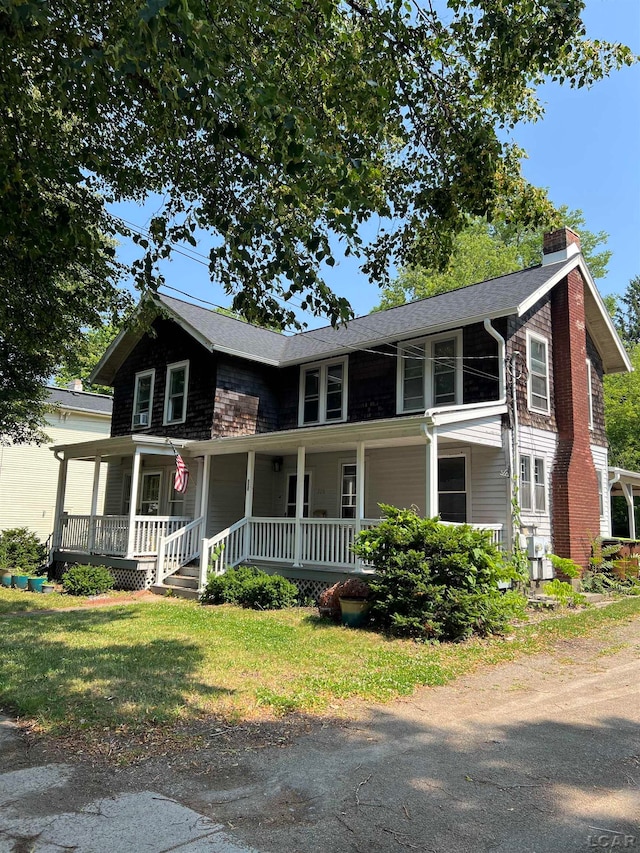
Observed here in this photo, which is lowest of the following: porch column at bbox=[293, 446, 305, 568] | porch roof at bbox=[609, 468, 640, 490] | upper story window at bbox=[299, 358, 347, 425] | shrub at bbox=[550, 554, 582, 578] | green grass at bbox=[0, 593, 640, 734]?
green grass at bbox=[0, 593, 640, 734]

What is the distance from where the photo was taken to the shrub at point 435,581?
905 cm

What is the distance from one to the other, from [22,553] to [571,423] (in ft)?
48.8

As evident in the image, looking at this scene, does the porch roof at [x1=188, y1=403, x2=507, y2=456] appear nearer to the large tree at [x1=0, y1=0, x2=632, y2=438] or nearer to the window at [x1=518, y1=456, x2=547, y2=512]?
the window at [x1=518, y1=456, x2=547, y2=512]

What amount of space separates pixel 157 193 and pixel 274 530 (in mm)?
7967

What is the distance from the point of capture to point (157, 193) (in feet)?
27.0

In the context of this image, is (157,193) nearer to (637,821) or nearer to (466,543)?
(466,543)

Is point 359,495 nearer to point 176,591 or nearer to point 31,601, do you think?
point 176,591

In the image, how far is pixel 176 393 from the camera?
17.8 meters

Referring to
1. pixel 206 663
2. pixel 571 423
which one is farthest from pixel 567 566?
pixel 206 663

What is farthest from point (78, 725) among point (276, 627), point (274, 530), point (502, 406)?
point (502, 406)

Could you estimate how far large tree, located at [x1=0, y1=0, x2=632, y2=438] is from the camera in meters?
5.23

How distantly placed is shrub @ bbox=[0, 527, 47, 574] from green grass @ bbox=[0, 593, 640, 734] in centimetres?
647

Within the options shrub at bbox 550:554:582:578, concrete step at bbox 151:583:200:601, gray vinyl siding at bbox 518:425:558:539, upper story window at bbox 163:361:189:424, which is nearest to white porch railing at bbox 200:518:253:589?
concrete step at bbox 151:583:200:601

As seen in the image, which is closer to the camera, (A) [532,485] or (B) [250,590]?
(B) [250,590]
